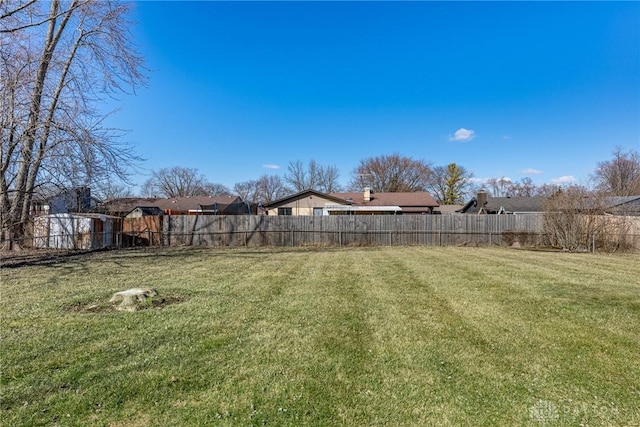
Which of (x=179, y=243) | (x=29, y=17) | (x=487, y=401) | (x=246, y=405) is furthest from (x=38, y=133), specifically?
(x=487, y=401)

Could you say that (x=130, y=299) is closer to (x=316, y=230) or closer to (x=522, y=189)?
(x=316, y=230)

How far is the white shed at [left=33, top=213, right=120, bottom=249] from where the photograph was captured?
14.4 meters

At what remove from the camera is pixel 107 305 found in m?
5.29

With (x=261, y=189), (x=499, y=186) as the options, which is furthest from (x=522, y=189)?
(x=261, y=189)

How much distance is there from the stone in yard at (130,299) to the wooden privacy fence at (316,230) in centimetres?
1190

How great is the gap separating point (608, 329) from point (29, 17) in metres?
15.1

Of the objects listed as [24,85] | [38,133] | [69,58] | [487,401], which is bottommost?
[487,401]

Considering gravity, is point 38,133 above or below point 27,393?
above

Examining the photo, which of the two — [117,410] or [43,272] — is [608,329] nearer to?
[117,410]

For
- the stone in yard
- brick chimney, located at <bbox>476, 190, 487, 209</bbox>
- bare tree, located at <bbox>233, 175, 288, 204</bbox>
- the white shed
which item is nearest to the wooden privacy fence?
the white shed

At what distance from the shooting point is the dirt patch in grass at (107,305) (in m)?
5.07

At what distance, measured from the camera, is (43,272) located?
8.61 metres

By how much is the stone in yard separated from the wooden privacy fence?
11.9 meters

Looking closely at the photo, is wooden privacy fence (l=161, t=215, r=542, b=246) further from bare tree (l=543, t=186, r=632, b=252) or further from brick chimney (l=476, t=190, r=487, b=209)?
brick chimney (l=476, t=190, r=487, b=209)
